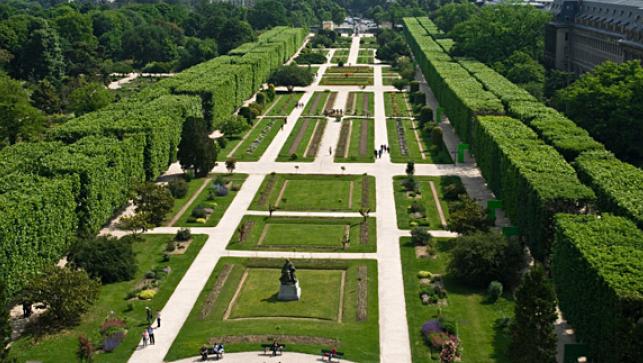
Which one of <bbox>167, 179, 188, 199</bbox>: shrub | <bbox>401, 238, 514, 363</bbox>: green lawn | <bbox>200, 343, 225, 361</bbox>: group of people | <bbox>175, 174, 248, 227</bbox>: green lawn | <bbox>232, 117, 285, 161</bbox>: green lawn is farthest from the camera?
<bbox>232, 117, 285, 161</bbox>: green lawn

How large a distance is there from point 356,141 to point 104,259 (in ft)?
158

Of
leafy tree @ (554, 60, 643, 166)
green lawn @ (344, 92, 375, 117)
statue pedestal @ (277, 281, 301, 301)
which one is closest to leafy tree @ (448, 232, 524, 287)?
statue pedestal @ (277, 281, 301, 301)

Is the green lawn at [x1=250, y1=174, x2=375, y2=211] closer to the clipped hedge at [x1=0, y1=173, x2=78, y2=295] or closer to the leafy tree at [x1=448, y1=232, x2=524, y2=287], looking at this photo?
the leafy tree at [x1=448, y1=232, x2=524, y2=287]

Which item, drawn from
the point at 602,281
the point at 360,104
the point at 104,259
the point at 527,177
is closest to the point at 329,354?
the point at 602,281

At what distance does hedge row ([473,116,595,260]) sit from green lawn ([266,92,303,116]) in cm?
4273

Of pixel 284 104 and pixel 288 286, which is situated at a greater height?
pixel 284 104

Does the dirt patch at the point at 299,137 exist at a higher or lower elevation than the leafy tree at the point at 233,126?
lower

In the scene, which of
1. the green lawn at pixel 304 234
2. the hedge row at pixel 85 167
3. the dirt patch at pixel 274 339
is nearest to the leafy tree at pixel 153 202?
the hedge row at pixel 85 167

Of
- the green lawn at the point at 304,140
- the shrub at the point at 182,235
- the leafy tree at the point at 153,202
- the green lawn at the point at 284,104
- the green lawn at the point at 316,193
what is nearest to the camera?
the shrub at the point at 182,235

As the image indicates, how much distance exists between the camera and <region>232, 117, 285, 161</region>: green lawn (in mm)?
90312

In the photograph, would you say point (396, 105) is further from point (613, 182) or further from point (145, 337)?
point (145, 337)

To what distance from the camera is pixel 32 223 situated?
2037 inches

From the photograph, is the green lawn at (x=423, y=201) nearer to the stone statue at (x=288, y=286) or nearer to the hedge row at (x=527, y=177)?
the hedge row at (x=527, y=177)

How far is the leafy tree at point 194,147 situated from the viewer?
79.8 meters
